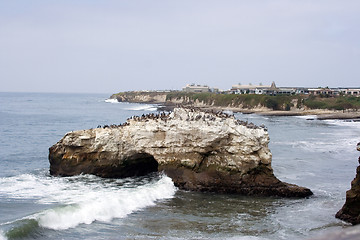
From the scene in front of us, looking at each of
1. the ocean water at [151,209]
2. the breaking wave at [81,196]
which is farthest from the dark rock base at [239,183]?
the breaking wave at [81,196]

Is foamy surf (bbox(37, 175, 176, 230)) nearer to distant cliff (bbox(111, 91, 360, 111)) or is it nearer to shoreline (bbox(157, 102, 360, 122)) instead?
shoreline (bbox(157, 102, 360, 122))

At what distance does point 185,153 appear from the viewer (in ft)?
68.5

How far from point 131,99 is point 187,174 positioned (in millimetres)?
152859

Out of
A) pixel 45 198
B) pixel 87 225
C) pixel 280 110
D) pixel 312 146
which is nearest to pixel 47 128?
pixel 312 146

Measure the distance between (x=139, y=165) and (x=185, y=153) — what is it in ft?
11.4

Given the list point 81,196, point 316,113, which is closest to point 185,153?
point 81,196

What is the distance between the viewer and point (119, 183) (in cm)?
2133

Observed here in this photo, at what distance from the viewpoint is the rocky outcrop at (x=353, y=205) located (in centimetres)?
1523

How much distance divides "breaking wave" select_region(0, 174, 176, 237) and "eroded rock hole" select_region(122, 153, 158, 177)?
0.77m

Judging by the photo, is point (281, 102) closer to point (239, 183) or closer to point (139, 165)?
point (139, 165)

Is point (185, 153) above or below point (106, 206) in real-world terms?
above

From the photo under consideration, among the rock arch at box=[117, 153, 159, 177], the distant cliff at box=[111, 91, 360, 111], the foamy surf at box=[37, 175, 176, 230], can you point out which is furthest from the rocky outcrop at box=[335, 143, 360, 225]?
the distant cliff at box=[111, 91, 360, 111]

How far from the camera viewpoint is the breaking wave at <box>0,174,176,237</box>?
15.5 meters

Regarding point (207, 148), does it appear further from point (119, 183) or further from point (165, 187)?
point (119, 183)
